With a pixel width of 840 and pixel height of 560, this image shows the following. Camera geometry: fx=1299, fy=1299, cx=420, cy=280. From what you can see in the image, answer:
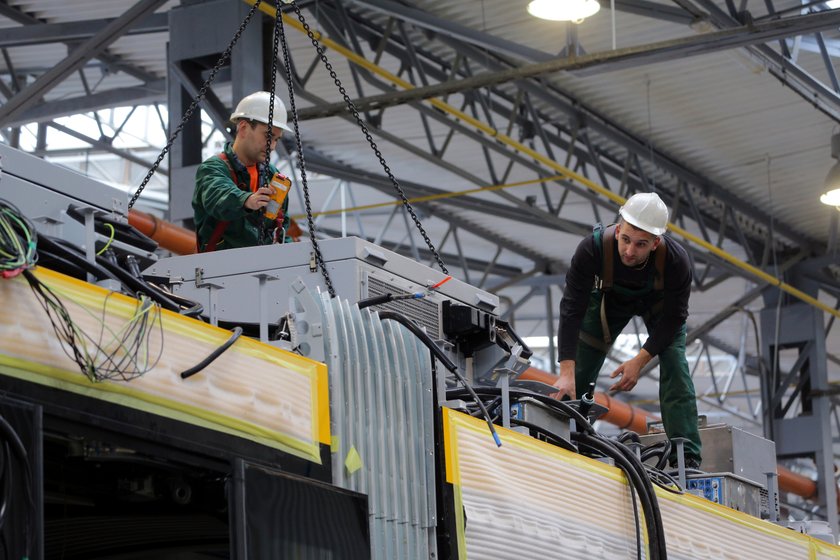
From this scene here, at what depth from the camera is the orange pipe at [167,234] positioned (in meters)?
12.4

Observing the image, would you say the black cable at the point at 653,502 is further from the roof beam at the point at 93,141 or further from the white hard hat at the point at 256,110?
the roof beam at the point at 93,141

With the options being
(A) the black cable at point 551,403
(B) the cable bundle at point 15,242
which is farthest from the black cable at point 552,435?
(B) the cable bundle at point 15,242

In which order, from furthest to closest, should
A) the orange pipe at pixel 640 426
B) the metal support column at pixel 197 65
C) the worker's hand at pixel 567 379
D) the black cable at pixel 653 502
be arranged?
1. the orange pipe at pixel 640 426
2. the metal support column at pixel 197 65
3. the worker's hand at pixel 567 379
4. the black cable at pixel 653 502

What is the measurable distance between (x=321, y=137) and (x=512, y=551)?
43.8 ft

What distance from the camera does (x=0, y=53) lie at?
668 inches

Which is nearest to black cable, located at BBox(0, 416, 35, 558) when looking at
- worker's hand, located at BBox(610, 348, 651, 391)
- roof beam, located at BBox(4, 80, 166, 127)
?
worker's hand, located at BBox(610, 348, 651, 391)

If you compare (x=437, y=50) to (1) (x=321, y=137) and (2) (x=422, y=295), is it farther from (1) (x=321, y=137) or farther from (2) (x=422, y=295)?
(2) (x=422, y=295)

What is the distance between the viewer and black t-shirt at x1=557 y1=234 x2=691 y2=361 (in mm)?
8031

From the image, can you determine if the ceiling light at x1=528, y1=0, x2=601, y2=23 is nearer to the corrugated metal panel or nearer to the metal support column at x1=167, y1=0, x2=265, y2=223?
the metal support column at x1=167, y1=0, x2=265, y2=223

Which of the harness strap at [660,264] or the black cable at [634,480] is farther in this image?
the harness strap at [660,264]

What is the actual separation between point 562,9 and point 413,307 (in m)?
5.80

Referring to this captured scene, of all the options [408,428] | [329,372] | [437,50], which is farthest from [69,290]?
[437,50]

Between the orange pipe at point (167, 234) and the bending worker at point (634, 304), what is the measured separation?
5.08 m

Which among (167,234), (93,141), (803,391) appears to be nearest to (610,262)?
(167,234)
